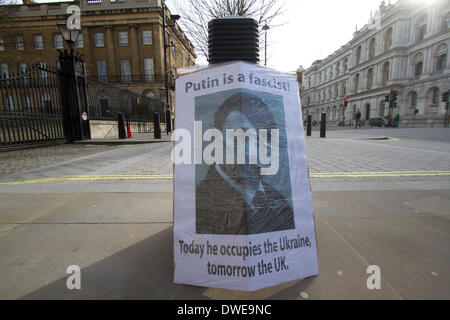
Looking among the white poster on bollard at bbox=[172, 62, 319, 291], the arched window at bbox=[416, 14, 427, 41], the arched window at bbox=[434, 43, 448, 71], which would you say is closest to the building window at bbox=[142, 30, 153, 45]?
the white poster on bollard at bbox=[172, 62, 319, 291]

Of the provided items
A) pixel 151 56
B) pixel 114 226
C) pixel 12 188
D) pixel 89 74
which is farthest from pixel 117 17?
pixel 114 226

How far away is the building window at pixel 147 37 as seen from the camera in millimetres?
28173

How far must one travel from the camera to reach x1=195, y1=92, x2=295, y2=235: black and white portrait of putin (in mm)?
1265

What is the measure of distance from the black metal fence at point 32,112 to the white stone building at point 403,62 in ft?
71.4

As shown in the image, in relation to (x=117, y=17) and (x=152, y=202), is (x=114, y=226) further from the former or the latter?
(x=117, y=17)

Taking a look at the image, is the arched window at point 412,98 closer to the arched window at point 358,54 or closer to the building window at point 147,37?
the arched window at point 358,54

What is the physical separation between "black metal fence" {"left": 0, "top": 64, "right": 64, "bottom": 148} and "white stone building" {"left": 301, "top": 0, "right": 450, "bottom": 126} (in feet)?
71.4

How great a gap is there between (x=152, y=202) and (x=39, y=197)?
1.62 m

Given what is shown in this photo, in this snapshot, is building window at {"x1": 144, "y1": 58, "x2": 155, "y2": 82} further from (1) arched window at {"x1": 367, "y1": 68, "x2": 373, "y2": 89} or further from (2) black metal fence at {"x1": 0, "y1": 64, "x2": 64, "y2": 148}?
(1) arched window at {"x1": 367, "y1": 68, "x2": 373, "y2": 89}

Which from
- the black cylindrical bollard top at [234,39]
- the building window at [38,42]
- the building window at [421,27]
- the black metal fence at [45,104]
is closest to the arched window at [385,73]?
the building window at [421,27]

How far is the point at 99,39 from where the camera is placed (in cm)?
2903

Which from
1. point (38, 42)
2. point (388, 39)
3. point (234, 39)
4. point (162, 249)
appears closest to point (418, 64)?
point (388, 39)

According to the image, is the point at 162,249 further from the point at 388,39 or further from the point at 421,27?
the point at 388,39

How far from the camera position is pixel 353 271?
4.68 ft
